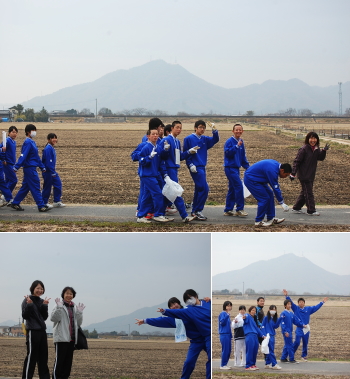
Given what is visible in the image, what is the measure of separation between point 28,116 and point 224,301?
10825cm

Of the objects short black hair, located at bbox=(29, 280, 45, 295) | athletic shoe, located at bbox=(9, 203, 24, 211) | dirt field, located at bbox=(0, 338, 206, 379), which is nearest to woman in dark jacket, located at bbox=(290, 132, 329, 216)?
dirt field, located at bbox=(0, 338, 206, 379)

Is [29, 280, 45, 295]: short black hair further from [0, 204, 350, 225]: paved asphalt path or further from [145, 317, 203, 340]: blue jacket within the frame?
[0, 204, 350, 225]: paved asphalt path

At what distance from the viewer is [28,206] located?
40.3ft

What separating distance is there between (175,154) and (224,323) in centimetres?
381

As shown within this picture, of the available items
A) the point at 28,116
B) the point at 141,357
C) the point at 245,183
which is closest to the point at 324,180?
the point at 245,183

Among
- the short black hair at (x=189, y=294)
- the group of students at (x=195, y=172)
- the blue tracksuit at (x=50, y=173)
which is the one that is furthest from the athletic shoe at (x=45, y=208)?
the short black hair at (x=189, y=294)

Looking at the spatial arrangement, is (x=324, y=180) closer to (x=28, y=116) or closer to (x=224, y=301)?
(x=224, y=301)

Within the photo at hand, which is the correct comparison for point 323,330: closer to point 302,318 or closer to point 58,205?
point 302,318

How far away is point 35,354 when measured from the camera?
225 inches

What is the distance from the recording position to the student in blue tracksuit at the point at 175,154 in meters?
9.84

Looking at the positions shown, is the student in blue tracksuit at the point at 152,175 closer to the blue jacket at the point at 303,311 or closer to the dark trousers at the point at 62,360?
the blue jacket at the point at 303,311

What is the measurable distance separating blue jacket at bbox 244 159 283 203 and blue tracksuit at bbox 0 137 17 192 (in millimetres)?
5170

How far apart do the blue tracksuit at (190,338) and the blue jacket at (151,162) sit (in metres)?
4.27

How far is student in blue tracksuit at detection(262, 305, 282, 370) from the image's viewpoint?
7820 millimetres
